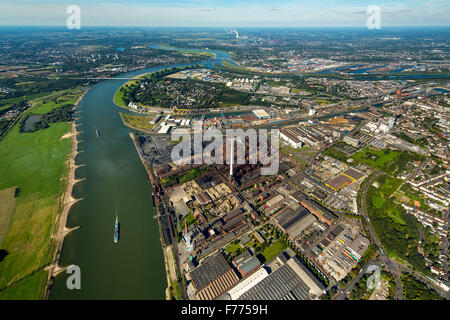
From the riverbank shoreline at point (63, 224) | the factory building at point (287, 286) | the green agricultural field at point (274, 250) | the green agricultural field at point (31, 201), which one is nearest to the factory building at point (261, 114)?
the green agricultural field at point (274, 250)

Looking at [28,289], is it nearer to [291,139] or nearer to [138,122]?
[138,122]

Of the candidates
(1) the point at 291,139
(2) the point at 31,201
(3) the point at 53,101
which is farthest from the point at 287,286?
(3) the point at 53,101

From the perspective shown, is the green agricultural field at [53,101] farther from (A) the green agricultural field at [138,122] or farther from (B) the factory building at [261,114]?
(B) the factory building at [261,114]

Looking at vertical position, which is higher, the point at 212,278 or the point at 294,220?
the point at 294,220

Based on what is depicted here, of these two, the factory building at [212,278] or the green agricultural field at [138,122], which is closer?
the factory building at [212,278]

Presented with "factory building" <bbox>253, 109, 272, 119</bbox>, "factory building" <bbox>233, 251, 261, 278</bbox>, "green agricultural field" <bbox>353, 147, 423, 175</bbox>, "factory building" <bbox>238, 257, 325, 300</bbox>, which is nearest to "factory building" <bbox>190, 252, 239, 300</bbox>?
"factory building" <bbox>233, 251, 261, 278</bbox>
